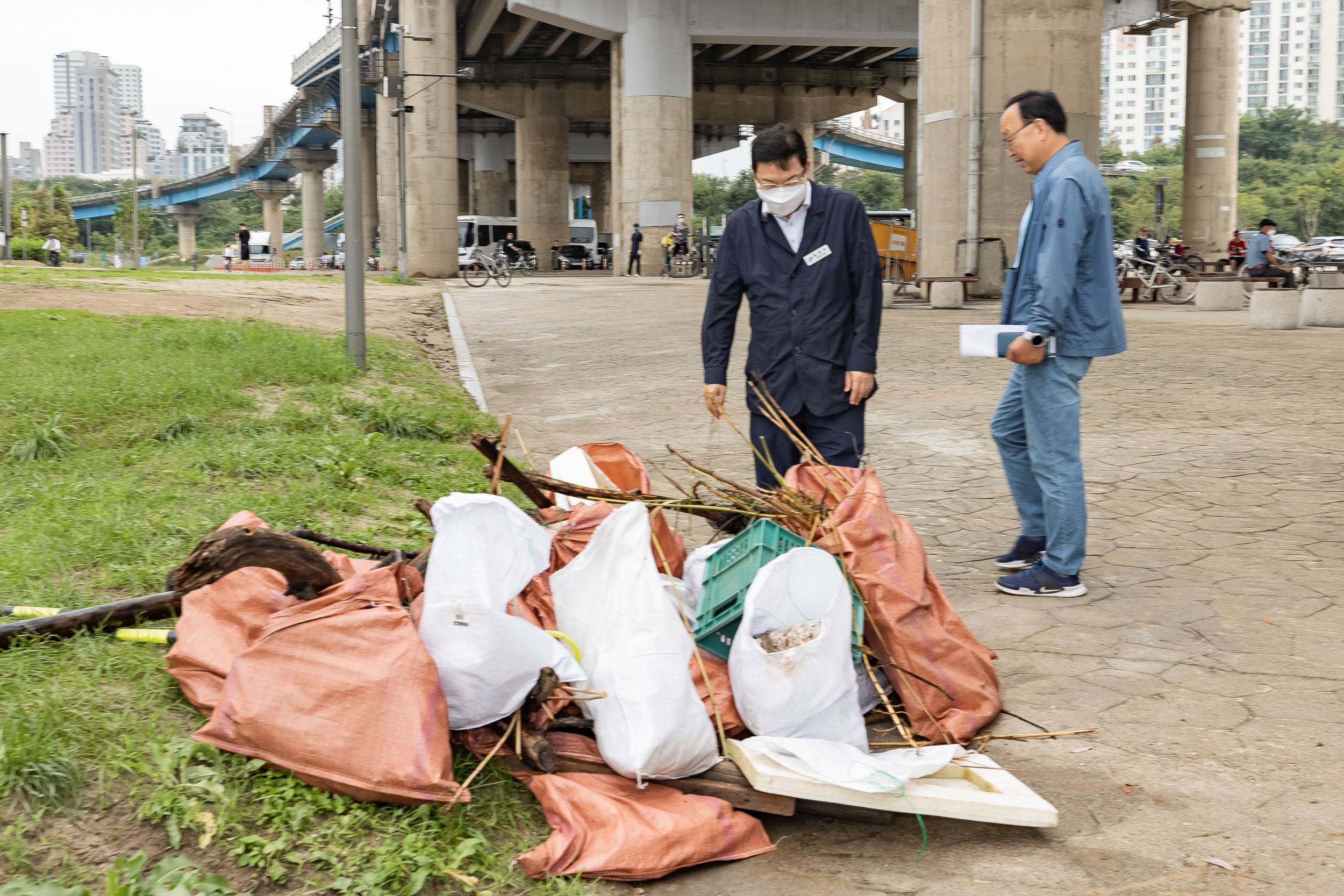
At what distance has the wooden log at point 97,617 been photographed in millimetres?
3543

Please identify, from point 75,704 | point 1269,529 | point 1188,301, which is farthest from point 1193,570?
point 1188,301

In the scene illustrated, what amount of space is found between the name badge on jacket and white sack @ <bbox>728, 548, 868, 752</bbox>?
142cm

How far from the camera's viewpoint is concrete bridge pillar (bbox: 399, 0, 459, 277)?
118ft

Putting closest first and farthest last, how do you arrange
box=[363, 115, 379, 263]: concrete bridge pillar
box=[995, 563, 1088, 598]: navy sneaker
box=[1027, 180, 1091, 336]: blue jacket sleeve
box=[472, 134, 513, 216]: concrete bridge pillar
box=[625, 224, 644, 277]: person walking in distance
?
1. box=[1027, 180, 1091, 336]: blue jacket sleeve
2. box=[995, 563, 1088, 598]: navy sneaker
3. box=[625, 224, 644, 277]: person walking in distance
4. box=[472, 134, 513, 216]: concrete bridge pillar
5. box=[363, 115, 379, 263]: concrete bridge pillar

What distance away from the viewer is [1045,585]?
4789 mm

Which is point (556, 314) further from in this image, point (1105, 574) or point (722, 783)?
point (722, 783)

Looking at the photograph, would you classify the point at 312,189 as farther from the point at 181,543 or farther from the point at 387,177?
the point at 181,543

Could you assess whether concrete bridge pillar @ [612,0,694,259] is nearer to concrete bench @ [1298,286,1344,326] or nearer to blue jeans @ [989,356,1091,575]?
concrete bench @ [1298,286,1344,326]

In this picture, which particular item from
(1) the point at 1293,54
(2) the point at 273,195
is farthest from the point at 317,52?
(1) the point at 1293,54

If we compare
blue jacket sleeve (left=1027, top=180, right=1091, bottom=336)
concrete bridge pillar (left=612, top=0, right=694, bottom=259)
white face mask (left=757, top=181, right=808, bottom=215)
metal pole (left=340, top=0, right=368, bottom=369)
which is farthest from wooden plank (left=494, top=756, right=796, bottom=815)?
concrete bridge pillar (left=612, top=0, right=694, bottom=259)

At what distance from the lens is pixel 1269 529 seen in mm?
5676

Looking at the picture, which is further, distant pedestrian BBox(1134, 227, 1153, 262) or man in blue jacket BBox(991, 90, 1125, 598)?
distant pedestrian BBox(1134, 227, 1153, 262)

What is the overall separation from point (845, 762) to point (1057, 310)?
2.19 meters

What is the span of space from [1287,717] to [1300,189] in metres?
91.6
